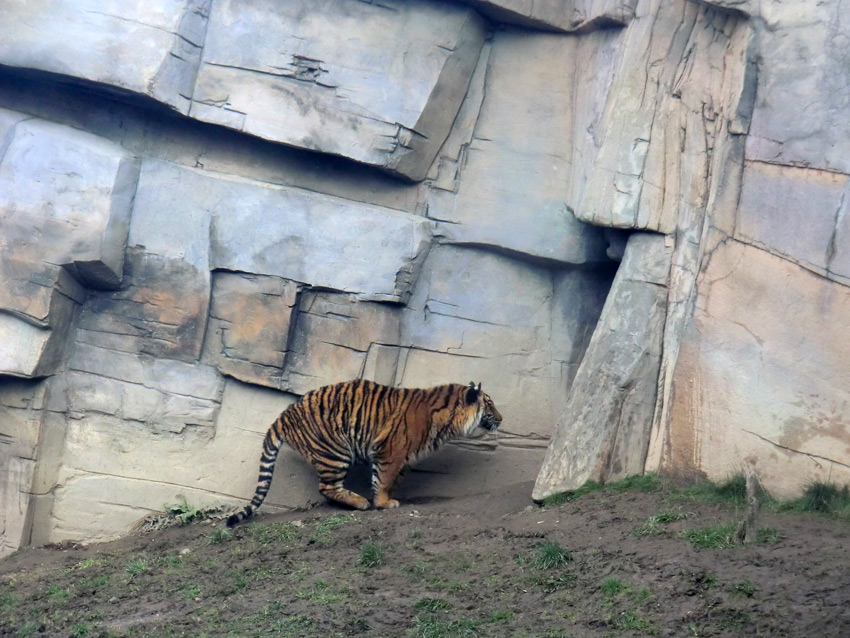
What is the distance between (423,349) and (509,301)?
0.82 metres

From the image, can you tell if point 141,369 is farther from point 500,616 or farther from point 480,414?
point 500,616

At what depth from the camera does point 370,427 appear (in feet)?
25.8

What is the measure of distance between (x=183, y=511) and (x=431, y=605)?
10.6 feet

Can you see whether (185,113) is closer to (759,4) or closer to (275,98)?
(275,98)

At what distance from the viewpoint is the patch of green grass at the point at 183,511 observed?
309 inches

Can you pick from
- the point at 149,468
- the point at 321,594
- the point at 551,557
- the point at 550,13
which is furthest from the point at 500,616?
the point at 550,13

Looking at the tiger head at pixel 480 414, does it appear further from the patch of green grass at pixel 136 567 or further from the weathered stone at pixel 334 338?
the patch of green grass at pixel 136 567

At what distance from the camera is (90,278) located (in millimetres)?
7750

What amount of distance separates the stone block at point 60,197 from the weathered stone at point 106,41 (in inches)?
21.3

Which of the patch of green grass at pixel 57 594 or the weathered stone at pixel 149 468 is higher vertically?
the weathered stone at pixel 149 468

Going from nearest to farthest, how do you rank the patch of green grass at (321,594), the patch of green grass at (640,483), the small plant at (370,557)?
the patch of green grass at (321,594)
the small plant at (370,557)
the patch of green grass at (640,483)

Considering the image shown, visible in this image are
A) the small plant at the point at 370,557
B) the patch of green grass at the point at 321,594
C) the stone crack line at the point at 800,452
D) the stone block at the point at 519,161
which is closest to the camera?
the patch of green grass at the point at 321,594

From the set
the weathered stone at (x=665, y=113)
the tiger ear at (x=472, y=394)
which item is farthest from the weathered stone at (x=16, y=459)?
the weathered stone at (x=665, y=113)

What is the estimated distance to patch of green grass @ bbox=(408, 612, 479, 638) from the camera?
4.98 metres
